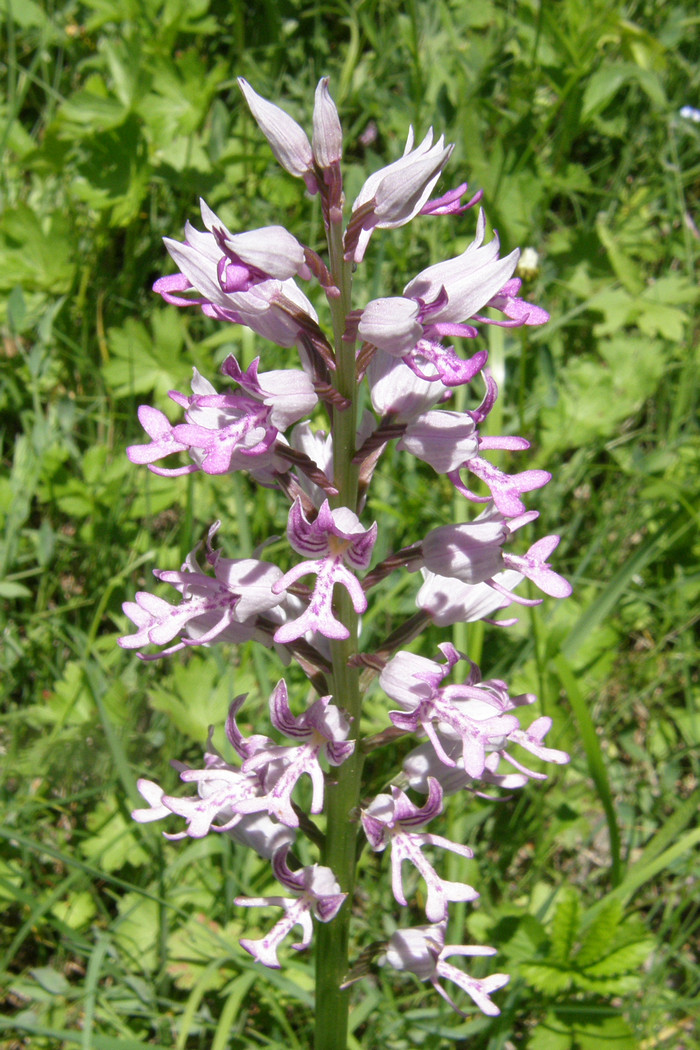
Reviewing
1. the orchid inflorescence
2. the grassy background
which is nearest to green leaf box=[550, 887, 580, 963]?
the grassy background

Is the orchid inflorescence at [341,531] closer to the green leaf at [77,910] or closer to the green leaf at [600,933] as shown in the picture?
the green leaf at [600,933]

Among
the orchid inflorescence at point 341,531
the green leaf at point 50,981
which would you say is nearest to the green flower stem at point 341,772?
the orchid inflorescence at point 341,531

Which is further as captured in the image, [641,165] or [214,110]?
[641,165]

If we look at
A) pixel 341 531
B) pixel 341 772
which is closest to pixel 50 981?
pixel 341 772

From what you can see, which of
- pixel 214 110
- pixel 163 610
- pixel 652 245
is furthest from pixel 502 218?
pixel 163 610

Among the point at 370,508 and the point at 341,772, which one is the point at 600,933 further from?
the point at 370,508

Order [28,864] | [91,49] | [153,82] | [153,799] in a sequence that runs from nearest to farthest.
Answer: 1. [153,799]
2. [28,864]
3. [153,82]
4. [91,49]

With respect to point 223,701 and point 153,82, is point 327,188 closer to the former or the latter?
point 223,701
